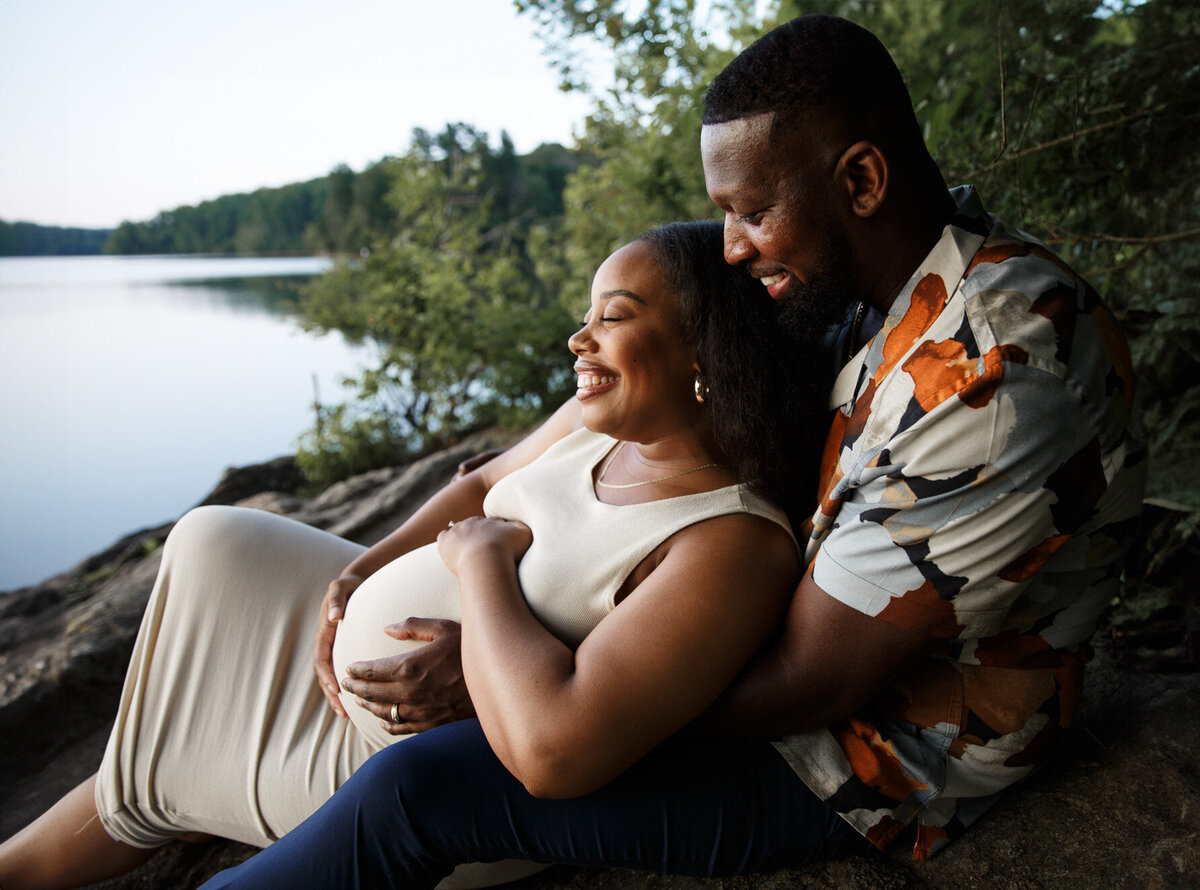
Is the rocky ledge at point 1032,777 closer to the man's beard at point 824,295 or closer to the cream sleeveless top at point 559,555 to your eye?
the cream sleeveless top at point 559,555

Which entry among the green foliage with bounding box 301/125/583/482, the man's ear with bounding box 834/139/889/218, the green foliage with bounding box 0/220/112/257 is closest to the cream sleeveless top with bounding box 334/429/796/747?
the man's ear with bounding box 834/139/889/218

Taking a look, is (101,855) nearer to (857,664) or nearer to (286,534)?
(286,534)

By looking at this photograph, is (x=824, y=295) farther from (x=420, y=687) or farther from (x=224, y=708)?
(x=224, y=708)

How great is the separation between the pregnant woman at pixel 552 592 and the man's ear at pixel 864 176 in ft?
0.97

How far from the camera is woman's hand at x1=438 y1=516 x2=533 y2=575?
147cm

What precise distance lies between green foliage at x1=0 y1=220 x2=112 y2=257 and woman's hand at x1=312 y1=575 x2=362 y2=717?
4.96m

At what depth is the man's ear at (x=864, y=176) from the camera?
118 cm

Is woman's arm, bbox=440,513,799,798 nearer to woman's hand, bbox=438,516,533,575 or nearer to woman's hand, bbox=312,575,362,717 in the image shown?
woman's hand, bbox=438,516,533,575

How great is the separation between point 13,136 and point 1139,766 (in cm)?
566

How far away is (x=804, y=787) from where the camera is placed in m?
1.26

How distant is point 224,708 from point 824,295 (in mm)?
1524

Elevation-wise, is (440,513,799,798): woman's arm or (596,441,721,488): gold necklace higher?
(596,441,721,488): gold necklace

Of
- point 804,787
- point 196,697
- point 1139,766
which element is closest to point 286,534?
point 196,697

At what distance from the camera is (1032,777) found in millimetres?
1440
